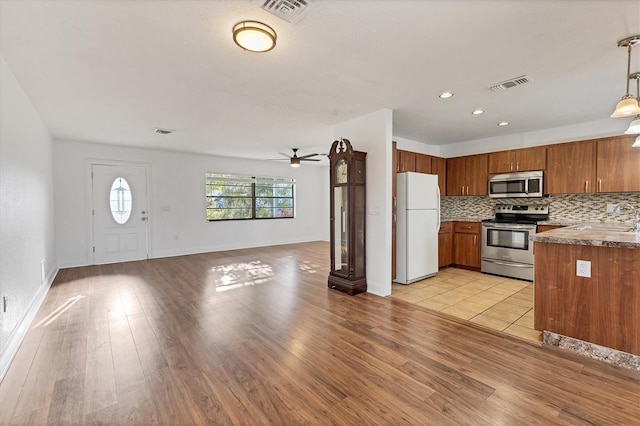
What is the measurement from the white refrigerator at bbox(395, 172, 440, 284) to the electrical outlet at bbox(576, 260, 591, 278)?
6.84ft

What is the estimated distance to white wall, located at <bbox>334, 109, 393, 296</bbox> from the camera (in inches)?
152

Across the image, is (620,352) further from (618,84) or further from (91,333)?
(91,333)

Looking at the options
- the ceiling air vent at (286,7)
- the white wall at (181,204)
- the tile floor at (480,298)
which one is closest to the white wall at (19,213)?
the white wall at (181,204)

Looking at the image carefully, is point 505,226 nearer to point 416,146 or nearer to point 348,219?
point 416,146

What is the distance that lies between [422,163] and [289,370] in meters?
4.23

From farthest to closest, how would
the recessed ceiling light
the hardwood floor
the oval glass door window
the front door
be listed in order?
1. the oval glass door window
2. the front door
3. the recessed ceiling light
4. the hardwood floor

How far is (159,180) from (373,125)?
5.42 meters

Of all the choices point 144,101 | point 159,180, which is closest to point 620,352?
point 144,101

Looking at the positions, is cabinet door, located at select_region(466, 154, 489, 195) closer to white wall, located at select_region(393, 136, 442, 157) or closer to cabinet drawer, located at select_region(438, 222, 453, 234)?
cabinet drawer, located at select_region(438, 222, 453, 234)

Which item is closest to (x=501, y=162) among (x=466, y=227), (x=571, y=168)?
(x=571, y=168)

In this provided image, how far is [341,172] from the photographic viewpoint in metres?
4.24

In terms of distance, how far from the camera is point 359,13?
1.92 m

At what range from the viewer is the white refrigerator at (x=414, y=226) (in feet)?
14.2

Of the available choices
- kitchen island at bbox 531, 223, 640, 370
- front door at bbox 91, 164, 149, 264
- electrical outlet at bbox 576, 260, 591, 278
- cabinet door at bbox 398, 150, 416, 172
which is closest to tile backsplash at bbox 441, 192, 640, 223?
cabinet door at bbox 398, 150, 416, 172
